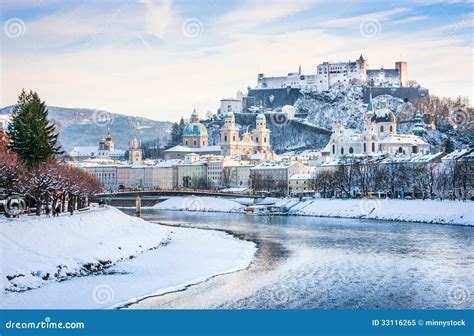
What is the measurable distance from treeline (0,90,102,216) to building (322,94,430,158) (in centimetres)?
4134

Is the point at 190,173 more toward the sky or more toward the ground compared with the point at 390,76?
more toward the ground

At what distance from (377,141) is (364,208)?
29.9 metres

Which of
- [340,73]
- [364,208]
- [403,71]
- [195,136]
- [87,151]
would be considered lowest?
[364,208]

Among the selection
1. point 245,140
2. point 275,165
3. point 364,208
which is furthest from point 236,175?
point 364,208

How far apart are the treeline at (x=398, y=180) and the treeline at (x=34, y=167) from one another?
Result: 19.9 metres

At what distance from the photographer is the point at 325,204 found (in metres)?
40.8

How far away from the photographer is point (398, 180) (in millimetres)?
44062

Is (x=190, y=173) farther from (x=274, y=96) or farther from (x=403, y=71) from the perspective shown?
(x=403, y=71)

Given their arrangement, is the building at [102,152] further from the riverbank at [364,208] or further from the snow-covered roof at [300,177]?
the riverbank at [364,208]

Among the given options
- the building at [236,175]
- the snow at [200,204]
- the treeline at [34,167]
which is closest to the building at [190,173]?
the building at [236,175]

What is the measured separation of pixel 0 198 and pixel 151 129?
104573 mm

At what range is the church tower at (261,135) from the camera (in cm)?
8462

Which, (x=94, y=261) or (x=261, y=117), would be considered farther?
(x=261, y=117)

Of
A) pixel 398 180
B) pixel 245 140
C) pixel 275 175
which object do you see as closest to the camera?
pixel 398 180
